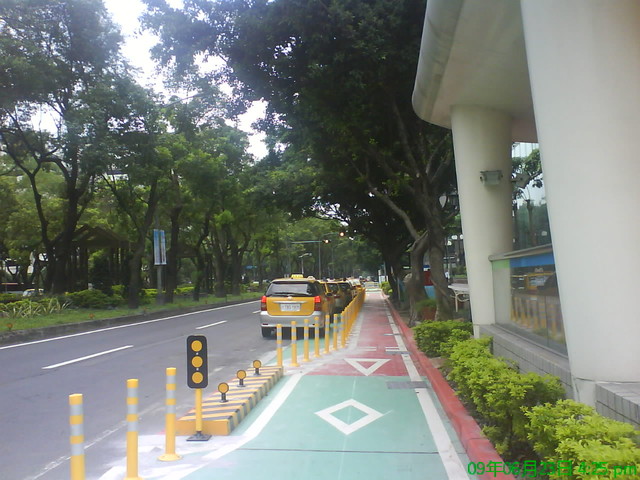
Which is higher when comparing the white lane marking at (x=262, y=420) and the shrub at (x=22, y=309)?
the shrub at (x=22, y=309)

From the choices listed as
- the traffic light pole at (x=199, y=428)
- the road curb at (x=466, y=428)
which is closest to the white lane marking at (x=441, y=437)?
the road curb at (x=466, y=428)

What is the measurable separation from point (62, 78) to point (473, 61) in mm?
18406

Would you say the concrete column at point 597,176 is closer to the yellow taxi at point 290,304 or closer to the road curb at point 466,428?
the road curb at point 466,428

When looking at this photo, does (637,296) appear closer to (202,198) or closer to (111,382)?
(111,382)

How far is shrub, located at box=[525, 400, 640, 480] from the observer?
302 centimetres

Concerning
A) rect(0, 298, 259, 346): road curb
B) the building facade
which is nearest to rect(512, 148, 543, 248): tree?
the building facade

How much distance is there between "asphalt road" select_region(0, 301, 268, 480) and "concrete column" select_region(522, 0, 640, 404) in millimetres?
4568

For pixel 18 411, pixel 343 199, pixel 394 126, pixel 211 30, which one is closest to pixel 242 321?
pixel 343 199

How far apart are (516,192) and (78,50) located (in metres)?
18.5

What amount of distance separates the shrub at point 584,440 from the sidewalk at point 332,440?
1.16m

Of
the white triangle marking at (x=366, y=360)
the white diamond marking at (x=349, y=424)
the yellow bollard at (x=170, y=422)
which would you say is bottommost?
the white diamond marking at (x=349, y=424)

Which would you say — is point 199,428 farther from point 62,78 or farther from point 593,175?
point 62,78

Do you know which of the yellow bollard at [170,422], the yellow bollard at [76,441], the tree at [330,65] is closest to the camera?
the yellow bollard at [76,441]

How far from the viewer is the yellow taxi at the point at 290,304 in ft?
50.0
